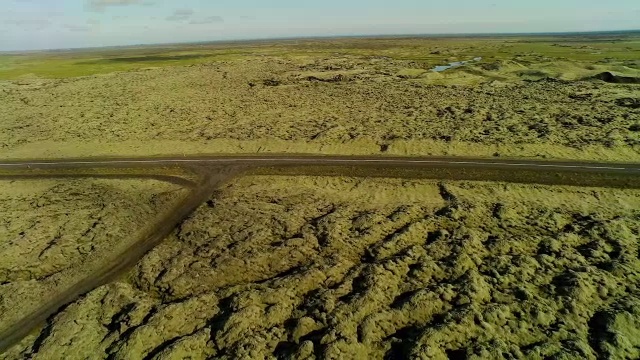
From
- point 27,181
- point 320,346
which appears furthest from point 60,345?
point 27,181

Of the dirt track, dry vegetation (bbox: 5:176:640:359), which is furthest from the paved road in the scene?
dry vegetation (bbox: 5:176:640:359)

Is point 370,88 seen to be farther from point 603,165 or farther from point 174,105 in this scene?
point 603,165

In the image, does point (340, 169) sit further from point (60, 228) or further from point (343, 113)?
point (60, 228)

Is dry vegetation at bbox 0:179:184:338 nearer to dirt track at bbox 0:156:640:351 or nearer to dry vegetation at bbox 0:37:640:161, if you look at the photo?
dirt track at bbox 0:156:640:351

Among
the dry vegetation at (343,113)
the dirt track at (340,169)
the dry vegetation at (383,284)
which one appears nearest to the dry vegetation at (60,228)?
the dirt track at (340,169)

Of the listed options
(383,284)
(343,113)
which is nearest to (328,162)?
(383,284)

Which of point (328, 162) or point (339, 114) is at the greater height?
point (339, 114)

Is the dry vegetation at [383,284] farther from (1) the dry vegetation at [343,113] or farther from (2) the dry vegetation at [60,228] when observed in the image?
(1) the dry vegetation at [343,113]
